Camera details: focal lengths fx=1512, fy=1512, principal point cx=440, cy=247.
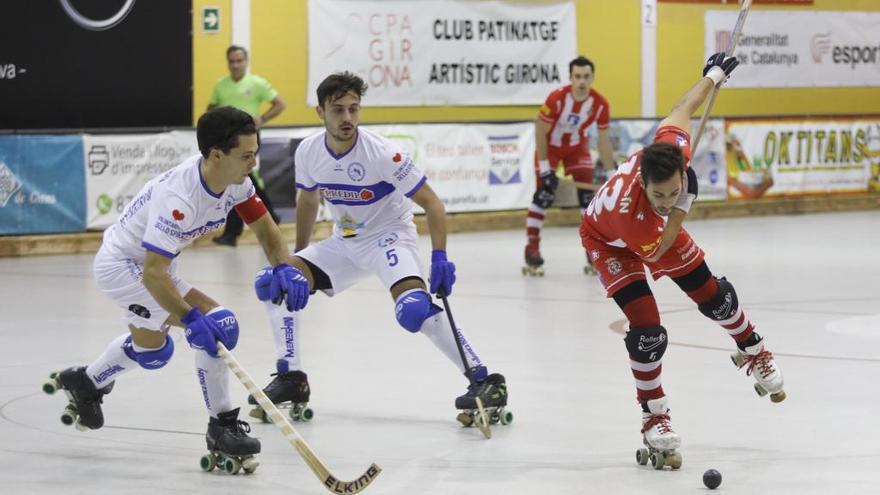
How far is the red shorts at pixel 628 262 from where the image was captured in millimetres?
6809

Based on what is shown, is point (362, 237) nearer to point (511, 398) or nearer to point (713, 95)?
point (511, 398)

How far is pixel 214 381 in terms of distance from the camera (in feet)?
21.1

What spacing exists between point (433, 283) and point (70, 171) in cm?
909

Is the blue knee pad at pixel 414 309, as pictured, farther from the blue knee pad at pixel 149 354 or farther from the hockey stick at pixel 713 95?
the hockey stick at pixel 713 95

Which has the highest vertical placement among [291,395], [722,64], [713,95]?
[722,64]

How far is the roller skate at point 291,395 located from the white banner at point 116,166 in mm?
8605

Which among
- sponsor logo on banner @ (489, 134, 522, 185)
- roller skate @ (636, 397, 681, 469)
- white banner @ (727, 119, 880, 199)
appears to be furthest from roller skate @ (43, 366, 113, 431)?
white banner @ (727, 119, 880, 199)

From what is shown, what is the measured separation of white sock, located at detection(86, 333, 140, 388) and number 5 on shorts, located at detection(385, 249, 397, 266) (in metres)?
1.39

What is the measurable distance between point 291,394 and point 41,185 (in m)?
8.61

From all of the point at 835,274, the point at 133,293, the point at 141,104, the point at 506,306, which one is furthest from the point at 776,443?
the point at 141,104

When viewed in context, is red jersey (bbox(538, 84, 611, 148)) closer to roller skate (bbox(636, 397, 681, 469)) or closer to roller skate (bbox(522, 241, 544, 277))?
roller skate (bbox(522, 241, 544, 277))

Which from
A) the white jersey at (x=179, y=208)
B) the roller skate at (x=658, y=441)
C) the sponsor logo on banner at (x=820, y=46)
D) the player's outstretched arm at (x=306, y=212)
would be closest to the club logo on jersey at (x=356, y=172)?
the player's outstretched arm at (x=306, y=212)

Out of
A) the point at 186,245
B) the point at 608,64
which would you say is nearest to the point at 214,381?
the point at 186,245

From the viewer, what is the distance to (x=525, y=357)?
938 cm
